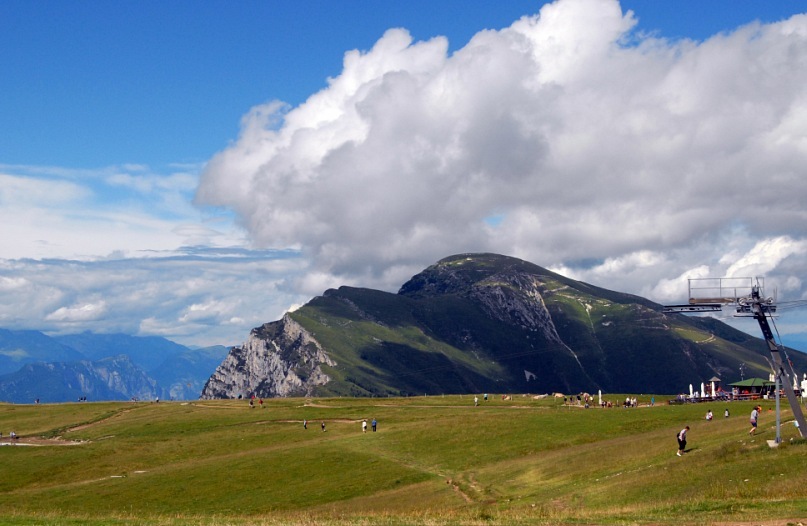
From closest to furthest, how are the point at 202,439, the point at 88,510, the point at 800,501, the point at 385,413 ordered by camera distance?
the point at 800,501
the point at 88,510
the point at 202,439
the point at 385,413

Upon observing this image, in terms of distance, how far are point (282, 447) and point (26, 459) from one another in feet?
106

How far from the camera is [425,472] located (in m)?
78.2

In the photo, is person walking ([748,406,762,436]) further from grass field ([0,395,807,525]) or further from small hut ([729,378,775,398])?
small hut ([729,378,775,398])

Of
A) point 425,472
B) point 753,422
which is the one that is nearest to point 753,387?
point 753,422

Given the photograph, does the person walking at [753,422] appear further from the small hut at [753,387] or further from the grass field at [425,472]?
the small hut at [753,387]

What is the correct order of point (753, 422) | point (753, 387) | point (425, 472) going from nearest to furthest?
1. point (753, 422)
2. point (425, 472)
3. point (753, 387)

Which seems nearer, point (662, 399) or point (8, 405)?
point (662, 399)

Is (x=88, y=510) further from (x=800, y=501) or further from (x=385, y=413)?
(x=385, y=413)

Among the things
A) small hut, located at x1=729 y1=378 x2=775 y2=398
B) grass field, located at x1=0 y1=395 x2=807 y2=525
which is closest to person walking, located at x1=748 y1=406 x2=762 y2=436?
grass field, located at x1=0 y1=395 x2=807 y2=525

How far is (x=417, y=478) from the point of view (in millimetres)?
75875

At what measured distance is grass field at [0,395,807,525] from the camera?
165 feet

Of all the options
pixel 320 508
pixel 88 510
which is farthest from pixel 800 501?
pixel 88 510

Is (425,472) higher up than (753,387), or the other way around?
(753,387)

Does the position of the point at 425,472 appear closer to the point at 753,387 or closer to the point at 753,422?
the point at 753,422
